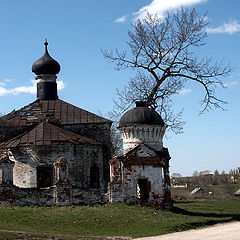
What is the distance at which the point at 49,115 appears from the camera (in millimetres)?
24375

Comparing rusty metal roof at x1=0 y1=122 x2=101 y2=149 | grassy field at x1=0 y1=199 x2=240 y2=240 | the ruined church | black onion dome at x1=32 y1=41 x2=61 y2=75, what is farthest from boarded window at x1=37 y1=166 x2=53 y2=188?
black onion dome at x1=32 y1=41 x2=61 y2=75

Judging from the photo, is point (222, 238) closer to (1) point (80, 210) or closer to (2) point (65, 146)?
(1) point (80, 210)

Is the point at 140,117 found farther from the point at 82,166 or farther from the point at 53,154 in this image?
the point at 53,154

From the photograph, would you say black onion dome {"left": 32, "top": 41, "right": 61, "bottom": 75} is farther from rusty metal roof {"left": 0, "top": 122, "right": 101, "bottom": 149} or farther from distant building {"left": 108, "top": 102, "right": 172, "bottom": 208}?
distant building {"left": 108, "top": 102, "right": 172, "bottom": 208}

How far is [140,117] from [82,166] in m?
3.71

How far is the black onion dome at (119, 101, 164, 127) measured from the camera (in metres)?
20.8

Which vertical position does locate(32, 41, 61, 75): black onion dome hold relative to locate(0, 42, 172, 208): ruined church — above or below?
above

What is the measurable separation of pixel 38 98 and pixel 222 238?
1720 centimetres

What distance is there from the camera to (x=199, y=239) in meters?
12.2

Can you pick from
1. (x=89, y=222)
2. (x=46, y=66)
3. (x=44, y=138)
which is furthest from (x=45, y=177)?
(x=46, y=66)

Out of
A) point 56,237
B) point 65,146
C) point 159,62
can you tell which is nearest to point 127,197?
point 65,146

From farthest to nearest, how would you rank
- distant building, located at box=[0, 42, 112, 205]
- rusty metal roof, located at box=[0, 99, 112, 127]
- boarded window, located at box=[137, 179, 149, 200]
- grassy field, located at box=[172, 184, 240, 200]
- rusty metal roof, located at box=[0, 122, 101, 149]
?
grassy field, located at box=[172, 184, 240, 200] → rusty metal roof, located at box=[0, 99, 112, 127] → rusty metal roof, located at box=[0, 122, 101, 149] → boarded window, located at box=[137, 179, 149, 200] → distant building, located at box=[0, 42, 112, 205]

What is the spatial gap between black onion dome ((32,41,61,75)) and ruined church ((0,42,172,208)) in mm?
4810

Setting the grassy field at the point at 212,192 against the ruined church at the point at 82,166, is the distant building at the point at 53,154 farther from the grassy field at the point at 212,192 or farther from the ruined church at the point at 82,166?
the grassy field at the point at 212,192
